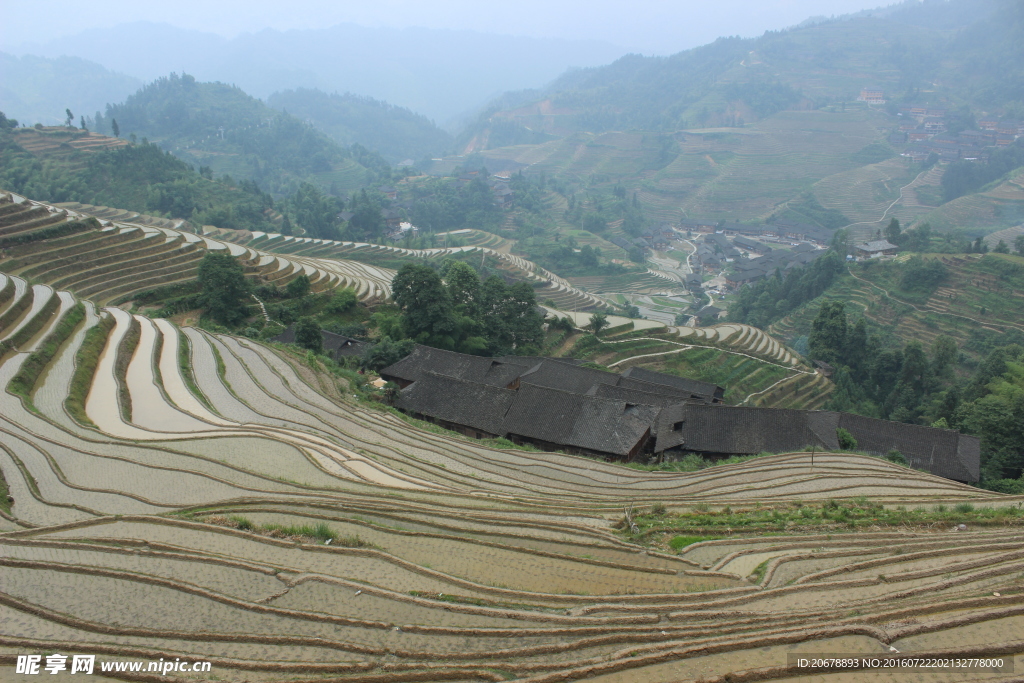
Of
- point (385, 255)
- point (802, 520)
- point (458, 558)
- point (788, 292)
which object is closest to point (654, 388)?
point (802, 520)

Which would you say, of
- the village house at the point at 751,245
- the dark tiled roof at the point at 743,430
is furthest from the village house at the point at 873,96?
the dark tiled roof at the point at 743,430

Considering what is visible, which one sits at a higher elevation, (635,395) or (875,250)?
(635,395)

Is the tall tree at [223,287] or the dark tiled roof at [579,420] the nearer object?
the dark tiled roof at [579,420]

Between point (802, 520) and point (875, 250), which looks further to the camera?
point (875, 250)

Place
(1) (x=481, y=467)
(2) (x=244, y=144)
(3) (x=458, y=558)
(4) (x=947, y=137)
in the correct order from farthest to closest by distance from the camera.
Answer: (2) (x=244, y=144) < (4) (x=947, y=137) < (1) (x=481, y=467) < (3) (x=458, y=558)

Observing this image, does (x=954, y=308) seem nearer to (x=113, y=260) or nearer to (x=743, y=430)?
(x=743, y=430)

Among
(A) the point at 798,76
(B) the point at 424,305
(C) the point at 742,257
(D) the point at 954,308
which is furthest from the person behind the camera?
(A) the point at 798,76

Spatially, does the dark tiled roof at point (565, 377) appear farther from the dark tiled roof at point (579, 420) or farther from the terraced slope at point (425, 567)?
the terraced slope at point (425, 567)

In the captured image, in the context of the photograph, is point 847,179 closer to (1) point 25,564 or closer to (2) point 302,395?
(2) point 302,395
